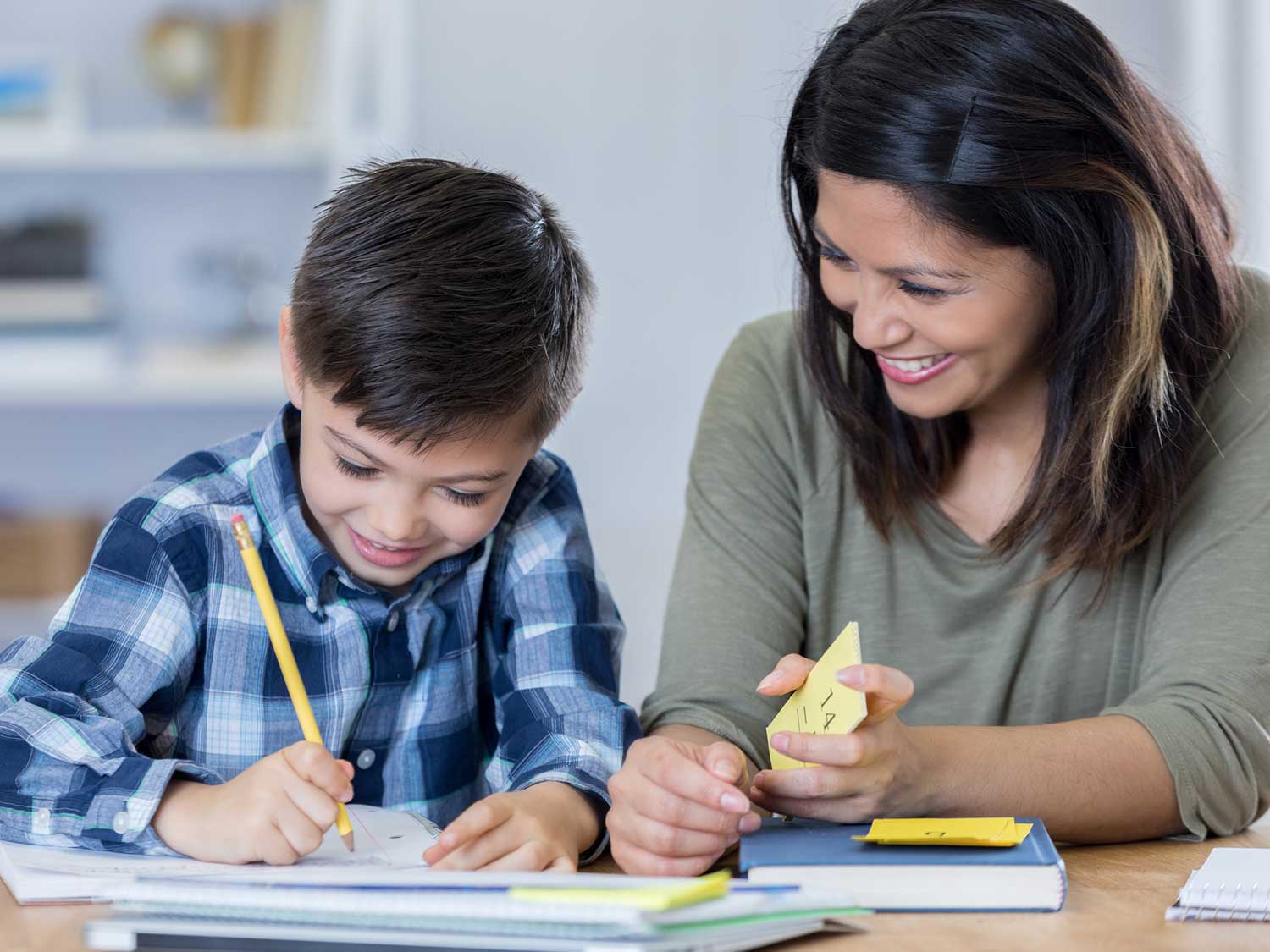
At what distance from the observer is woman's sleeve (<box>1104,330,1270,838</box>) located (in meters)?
1.08

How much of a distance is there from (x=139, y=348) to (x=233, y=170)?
0.45 meters

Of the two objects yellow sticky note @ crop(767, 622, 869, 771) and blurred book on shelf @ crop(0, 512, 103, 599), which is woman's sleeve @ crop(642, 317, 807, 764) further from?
blurred book on shelf @ crop(0, 512, 103, 599)

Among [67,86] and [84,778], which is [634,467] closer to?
[67,86]

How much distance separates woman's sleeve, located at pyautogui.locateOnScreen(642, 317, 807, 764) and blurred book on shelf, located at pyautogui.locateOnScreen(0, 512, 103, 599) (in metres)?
2.06

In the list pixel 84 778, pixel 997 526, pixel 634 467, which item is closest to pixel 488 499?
pixel 84 778

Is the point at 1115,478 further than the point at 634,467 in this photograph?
No

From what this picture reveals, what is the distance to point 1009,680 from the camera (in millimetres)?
1323

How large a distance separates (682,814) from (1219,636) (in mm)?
492

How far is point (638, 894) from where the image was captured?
0.68 m

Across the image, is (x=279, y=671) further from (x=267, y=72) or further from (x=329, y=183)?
(x=267, y=72)

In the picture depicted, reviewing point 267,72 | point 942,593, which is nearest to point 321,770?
point 942,593

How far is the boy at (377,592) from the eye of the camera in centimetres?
99

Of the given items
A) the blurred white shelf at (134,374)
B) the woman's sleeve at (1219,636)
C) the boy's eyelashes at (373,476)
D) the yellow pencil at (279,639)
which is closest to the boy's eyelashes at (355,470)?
the boy's eyelashes at (373,476)

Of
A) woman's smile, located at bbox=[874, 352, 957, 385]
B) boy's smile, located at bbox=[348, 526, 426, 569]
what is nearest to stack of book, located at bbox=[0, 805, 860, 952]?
boy's smile, located at bbox=[348, 526, 426, 569]
